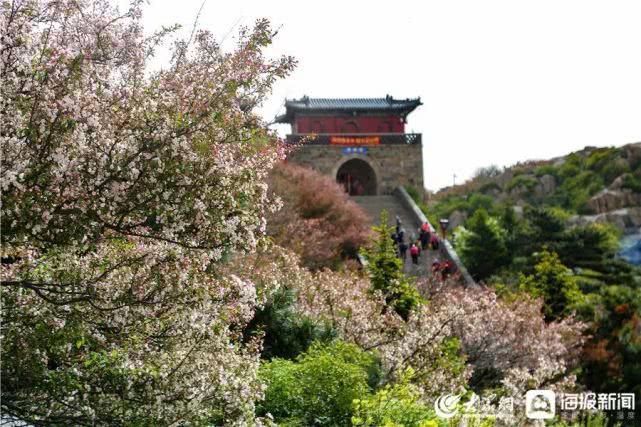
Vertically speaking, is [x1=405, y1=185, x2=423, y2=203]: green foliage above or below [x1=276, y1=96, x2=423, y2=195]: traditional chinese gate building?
below

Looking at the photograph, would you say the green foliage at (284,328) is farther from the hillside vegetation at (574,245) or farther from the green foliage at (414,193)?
the green foliage at (414,193)

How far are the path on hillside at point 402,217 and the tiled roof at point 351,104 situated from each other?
7.14 metres

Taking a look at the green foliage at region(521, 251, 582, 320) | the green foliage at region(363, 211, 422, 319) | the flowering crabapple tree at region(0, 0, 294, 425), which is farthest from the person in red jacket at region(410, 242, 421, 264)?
the flowering crabapple tree at region(0, 0, 294, 425)

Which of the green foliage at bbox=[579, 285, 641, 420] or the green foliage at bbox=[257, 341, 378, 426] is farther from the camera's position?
the green foliage at bbox=[579, 285, 641, 420]

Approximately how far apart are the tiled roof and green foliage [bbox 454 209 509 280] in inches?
725

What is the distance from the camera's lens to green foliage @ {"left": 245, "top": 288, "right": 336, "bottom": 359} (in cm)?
987

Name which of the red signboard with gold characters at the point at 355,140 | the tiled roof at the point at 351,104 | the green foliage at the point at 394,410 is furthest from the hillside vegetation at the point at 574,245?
the green foliage at the point at 394,410

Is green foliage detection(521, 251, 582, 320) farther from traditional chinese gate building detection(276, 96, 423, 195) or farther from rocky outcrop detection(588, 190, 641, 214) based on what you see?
rocky outcrop detection(588, 190, 641, 214)

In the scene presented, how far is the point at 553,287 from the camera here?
19422 millimetres

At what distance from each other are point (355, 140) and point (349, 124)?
3429mm

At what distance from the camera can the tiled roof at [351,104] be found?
42594 millimetres

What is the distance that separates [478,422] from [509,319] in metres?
7.63

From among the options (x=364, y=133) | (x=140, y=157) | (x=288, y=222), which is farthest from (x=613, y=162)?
(x=140, y=157)

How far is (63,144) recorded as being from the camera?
422cm
